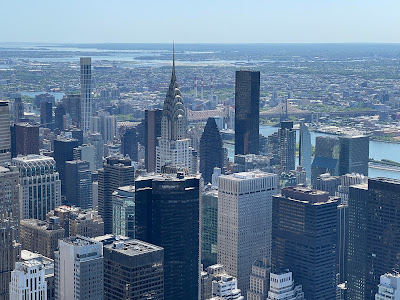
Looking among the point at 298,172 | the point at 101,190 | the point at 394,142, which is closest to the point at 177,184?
the point at 101,190

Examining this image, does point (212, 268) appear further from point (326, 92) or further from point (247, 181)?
point (326, 92)

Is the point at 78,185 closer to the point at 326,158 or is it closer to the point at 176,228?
the point at 326,158

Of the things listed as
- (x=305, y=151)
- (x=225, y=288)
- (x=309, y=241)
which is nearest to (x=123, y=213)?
(x=225, y=288)

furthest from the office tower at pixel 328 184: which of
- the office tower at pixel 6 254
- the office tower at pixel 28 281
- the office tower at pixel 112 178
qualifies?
the office tower at pixel 28 281

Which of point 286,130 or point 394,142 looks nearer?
point 286,130

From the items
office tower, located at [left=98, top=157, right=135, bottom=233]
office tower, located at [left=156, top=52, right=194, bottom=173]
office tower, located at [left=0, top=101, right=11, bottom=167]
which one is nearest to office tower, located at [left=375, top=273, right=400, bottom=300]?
office tower, located at [left=156, top=52, right=194, bottom=173]
